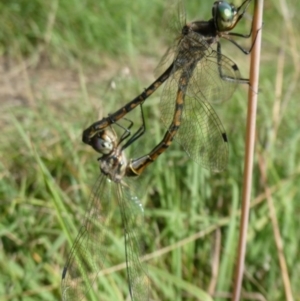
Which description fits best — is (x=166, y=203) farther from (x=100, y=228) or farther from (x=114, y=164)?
(x=114, y=164)

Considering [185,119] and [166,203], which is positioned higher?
[185,119]

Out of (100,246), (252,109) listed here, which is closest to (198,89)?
(252,109)

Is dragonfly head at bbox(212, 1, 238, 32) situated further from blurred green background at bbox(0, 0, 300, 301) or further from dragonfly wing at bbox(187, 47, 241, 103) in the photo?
blurred green background at bbox(0, 0, 300, 301)

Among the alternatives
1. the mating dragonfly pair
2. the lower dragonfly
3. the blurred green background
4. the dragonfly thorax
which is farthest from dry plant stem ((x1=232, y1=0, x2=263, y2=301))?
the blurred green background

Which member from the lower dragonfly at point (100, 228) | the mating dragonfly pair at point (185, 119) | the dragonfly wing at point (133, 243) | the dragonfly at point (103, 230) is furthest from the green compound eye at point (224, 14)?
the dragonfly wing at point (133, 243)

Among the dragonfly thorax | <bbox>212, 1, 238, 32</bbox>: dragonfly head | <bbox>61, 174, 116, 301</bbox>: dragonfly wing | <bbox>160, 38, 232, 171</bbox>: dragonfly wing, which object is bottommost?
<bbox>61, 174, 116, 301</bbox>: dragonfly wing

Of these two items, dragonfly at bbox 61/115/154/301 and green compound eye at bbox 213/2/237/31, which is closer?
green compound eye at bbox 213/2/237/31
